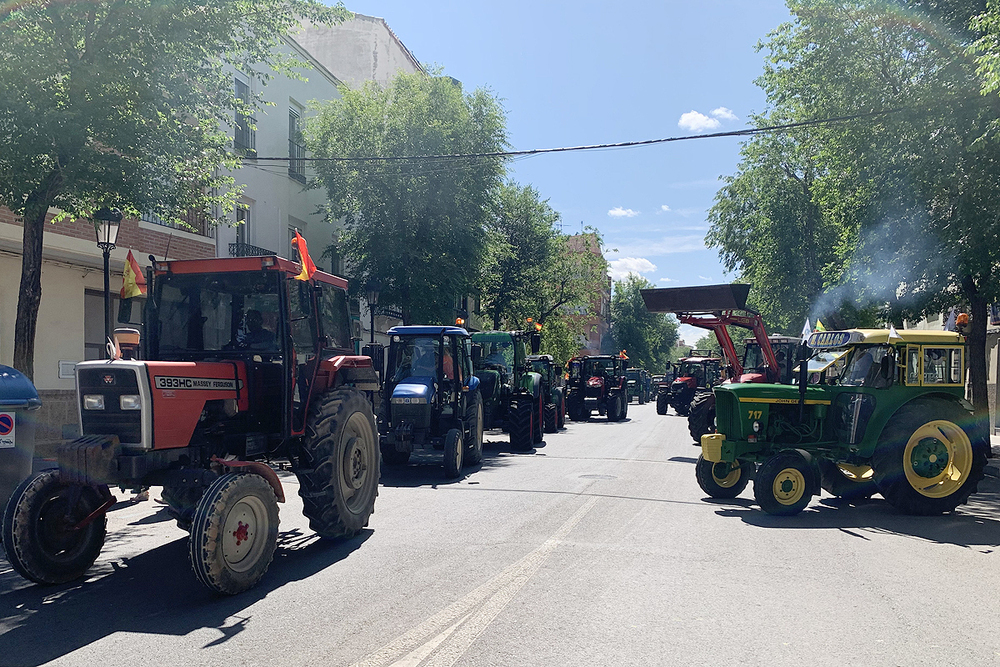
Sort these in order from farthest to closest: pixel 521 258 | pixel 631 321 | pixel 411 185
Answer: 1. pixel 631 321
2. pixel 521 258
3. pixel 411 185

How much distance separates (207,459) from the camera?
6.57 meters

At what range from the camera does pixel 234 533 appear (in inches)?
225

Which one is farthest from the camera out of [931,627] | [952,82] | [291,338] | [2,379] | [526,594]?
[952,82]

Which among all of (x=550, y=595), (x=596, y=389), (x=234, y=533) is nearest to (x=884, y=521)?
(x=550, y=595)

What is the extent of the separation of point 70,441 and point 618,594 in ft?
14.0

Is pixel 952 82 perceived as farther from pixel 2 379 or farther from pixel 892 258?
pixel 2 379

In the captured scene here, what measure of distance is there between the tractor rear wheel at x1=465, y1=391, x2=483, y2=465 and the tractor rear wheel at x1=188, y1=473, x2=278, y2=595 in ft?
24.7

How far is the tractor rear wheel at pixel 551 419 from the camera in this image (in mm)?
22797

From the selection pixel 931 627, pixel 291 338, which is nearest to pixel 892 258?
pixel 931 627

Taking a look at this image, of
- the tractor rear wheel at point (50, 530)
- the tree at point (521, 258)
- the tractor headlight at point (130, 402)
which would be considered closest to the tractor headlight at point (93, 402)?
the tractor headlight at point (130, 402)

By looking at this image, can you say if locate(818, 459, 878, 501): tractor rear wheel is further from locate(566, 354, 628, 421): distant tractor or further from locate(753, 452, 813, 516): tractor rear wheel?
locate(566, 354, 628, 421): distant tractor

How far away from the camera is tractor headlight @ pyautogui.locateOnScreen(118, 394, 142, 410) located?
19.0 feet

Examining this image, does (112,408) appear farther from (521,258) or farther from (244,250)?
(521,258)

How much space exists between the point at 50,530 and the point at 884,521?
8499 millimetres
